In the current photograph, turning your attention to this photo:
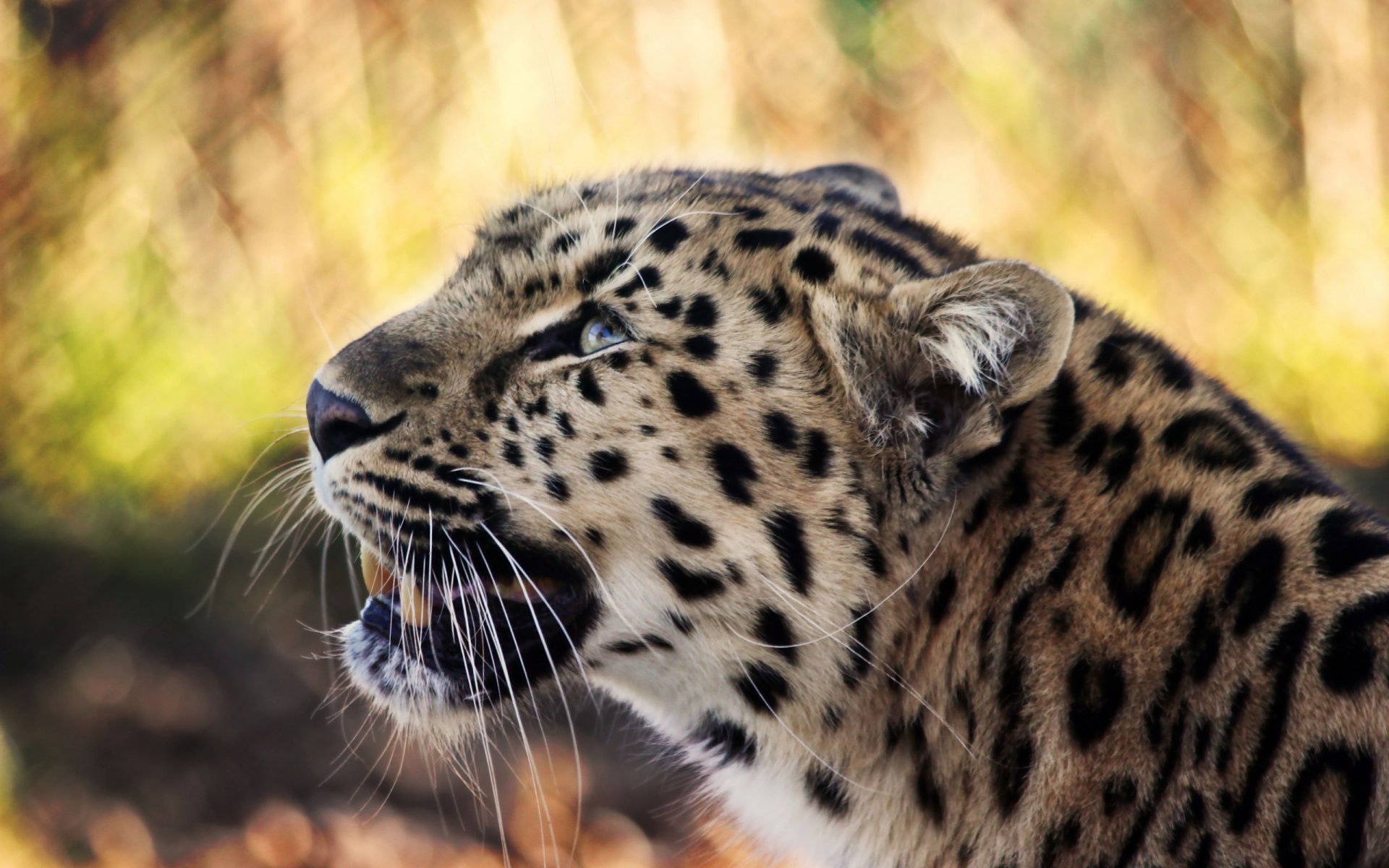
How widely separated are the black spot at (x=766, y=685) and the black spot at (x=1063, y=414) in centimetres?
93

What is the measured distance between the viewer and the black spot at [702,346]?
321cm

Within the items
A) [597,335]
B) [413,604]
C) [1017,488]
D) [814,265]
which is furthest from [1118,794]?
[413,604]

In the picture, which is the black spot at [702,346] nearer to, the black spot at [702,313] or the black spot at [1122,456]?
the black spot at [702,313]

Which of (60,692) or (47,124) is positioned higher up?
(47,124)

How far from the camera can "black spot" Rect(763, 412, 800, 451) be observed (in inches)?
124

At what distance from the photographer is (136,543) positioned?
7016 millimetres

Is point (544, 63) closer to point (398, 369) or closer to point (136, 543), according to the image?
point (136, 543)

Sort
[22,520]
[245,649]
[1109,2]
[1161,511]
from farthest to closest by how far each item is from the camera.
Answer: [1109,2] < [245,649] < [22,520] < [1161,511]

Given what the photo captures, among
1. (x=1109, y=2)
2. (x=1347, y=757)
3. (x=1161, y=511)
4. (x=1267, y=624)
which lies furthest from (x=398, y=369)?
(x=1109, y=2)

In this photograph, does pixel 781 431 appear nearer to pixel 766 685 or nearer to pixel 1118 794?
pixel 766 685

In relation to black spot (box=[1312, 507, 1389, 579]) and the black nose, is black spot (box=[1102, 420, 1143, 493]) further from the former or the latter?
the black nose

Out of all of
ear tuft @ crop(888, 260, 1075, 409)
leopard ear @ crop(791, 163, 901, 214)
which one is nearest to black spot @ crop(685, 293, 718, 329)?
ear tuft @ crop(888, 260, 1075, 409)

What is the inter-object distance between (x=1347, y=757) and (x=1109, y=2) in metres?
7.06

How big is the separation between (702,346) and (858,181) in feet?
5.09
